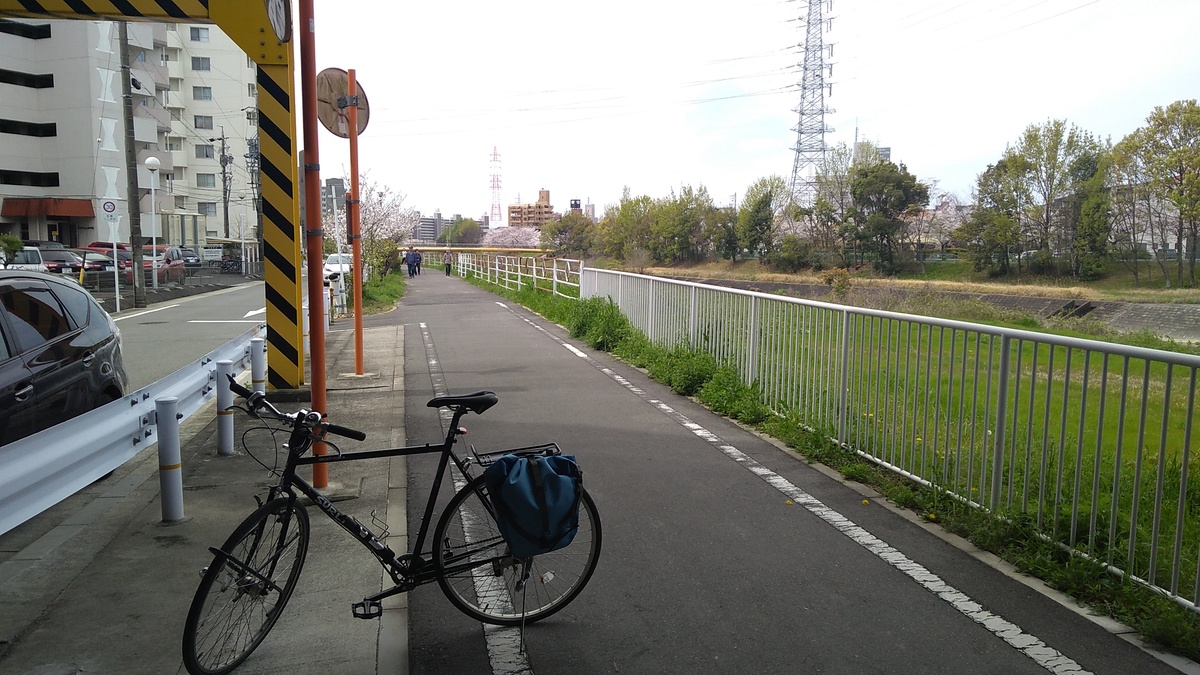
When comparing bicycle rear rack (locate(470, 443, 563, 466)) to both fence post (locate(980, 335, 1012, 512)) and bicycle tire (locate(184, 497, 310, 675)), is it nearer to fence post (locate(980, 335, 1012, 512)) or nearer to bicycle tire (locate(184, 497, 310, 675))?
bicycle tire (locate(184, 497, 310, 675))

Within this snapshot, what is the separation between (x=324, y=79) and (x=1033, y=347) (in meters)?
8.56

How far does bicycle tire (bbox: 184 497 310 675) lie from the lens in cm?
318

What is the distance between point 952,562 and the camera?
14.7 feet

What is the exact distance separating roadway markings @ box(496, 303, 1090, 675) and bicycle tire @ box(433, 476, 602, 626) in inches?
68.4

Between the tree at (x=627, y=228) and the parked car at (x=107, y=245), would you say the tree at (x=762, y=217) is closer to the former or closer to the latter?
the tree at (x=627, y=228)

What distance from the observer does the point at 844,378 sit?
21.8ft

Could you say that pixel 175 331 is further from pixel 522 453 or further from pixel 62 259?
pixel 62 259

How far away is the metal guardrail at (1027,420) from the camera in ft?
12.8

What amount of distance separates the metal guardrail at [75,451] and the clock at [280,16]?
2680mm

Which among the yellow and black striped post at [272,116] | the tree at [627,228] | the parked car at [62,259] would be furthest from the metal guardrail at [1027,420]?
the tree at [627,228]

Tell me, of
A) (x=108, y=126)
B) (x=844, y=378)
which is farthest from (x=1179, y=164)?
(x=108, y=126)

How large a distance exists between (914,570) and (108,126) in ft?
94.7

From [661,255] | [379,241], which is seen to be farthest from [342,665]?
[661,255]

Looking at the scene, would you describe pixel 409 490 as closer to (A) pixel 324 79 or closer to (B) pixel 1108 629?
(B) pixel 1108 629
